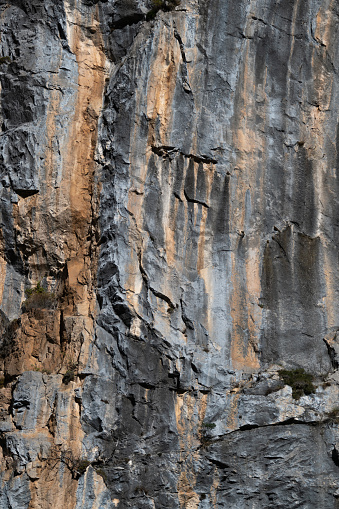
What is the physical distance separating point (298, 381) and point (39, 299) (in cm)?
634

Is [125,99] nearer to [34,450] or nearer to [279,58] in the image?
[279,58]

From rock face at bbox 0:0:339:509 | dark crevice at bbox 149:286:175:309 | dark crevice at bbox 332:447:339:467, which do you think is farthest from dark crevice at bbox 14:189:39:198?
dark crevice at bbox 332:447:339:467

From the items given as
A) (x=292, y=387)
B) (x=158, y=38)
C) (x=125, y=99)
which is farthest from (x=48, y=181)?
(x=292, y=387)

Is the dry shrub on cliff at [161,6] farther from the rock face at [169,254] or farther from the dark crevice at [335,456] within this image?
the dark crevice at [335,456]

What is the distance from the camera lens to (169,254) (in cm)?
1694

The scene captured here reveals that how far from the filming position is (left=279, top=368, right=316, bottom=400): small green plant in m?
16.0

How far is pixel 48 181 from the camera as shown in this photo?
17781 millimetres

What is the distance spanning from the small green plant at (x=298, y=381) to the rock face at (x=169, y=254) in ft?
0.21

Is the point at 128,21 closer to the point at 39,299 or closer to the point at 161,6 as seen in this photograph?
the point at 161,6

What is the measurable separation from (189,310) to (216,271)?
1.15 m

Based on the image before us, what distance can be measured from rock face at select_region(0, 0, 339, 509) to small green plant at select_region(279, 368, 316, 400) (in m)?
0.07

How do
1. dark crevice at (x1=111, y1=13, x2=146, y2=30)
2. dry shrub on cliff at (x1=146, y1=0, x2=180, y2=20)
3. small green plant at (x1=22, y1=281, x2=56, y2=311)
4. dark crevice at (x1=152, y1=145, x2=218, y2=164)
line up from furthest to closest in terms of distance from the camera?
dark crevice at (x1=111, y1=13, x2=146, y2=30) → dry shrub on cliff at (x1=146, y1=0, x2=180, y2=20) → dark crevice at (x1=152, y1=145, x2=218, y2=164) → small green plant at (x1=22, y1=281, x2=56, y2=311)

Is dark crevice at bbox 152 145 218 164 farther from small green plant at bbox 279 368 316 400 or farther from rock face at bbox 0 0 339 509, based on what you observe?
small green plant at bbox 279 368 316 400

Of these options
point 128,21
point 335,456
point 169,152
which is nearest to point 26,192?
point 169,152
